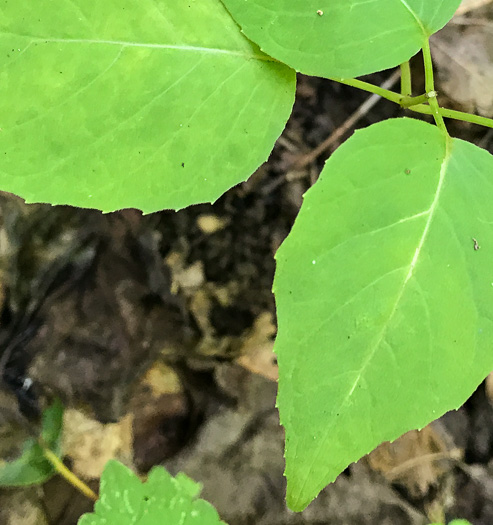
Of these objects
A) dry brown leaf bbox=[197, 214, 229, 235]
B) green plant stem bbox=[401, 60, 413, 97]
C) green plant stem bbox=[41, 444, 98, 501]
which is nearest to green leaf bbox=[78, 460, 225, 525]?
green plant stem bbox=[41, 444, 98, 501]

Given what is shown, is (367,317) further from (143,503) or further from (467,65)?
(467,65)

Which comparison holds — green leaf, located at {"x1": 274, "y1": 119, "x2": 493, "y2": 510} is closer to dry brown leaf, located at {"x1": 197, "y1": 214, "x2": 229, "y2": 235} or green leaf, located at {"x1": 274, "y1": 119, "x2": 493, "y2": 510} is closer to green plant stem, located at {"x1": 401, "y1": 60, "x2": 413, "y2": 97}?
green plant stem, located at {"x1": 401, "y1": 60, "x2": 413, "y2": 97}

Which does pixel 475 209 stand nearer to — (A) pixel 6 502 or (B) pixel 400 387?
(B) pixel 400 387

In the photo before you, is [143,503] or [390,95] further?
[143,503]

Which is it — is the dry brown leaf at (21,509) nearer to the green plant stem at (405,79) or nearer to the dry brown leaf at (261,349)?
the dry brown leaf at (261,349)

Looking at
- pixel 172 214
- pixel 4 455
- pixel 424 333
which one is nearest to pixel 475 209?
pixel 424 333

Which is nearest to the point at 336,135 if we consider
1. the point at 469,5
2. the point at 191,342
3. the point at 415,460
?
the point at 469,5
